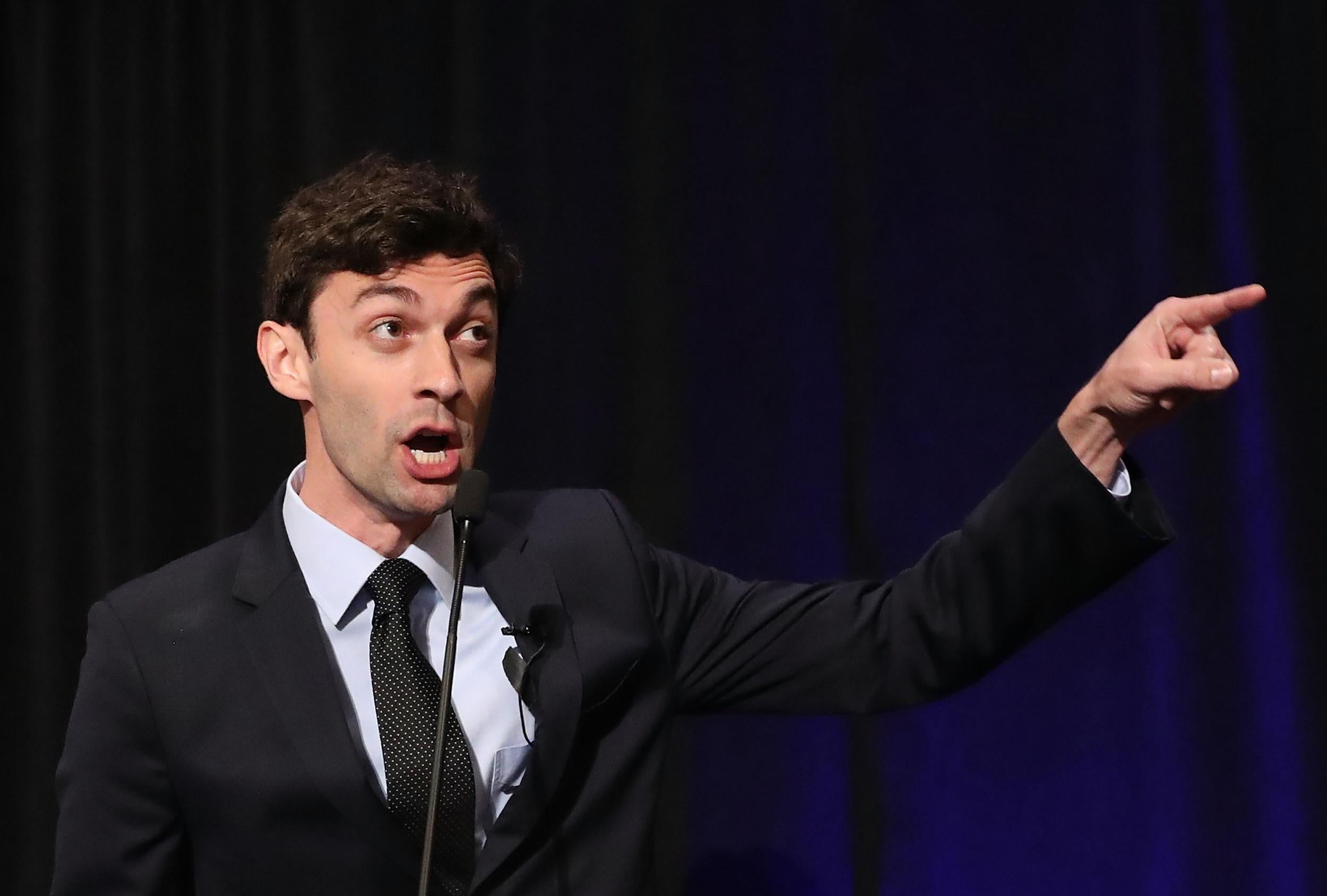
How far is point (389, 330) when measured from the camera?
1.58 meters

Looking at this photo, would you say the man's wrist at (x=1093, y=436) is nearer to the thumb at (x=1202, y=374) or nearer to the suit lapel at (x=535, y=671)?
the thumb at (x=1202, y=374)

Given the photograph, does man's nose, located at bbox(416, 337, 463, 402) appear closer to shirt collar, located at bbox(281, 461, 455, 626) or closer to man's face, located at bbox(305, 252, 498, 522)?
man's face, located at bbox(305, 252, 498, 522)

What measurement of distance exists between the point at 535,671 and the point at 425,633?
5.8 inches

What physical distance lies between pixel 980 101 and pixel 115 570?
5.99 feet

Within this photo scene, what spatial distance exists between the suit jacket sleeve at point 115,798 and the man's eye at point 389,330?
1.47 feet

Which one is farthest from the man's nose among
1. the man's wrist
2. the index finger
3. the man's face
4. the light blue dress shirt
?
the index finger

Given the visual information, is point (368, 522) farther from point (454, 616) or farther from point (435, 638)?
point (454, 616)

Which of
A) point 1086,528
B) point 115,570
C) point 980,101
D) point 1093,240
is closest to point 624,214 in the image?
point 980,101

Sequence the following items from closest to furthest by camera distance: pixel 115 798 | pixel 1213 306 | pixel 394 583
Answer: pixel 1213 306
pixel 115 798
pixel 394 583

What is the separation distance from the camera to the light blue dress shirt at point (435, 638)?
61.2 inches

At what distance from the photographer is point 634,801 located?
5.35ft

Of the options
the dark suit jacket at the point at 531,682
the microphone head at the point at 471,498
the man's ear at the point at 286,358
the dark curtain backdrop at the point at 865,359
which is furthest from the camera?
the dark curtain backdrop at the point at 865,359

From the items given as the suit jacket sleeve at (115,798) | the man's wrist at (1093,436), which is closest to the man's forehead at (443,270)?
the suit jacket sleeve at (115,798)

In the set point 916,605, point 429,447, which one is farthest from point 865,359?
point 429,447
